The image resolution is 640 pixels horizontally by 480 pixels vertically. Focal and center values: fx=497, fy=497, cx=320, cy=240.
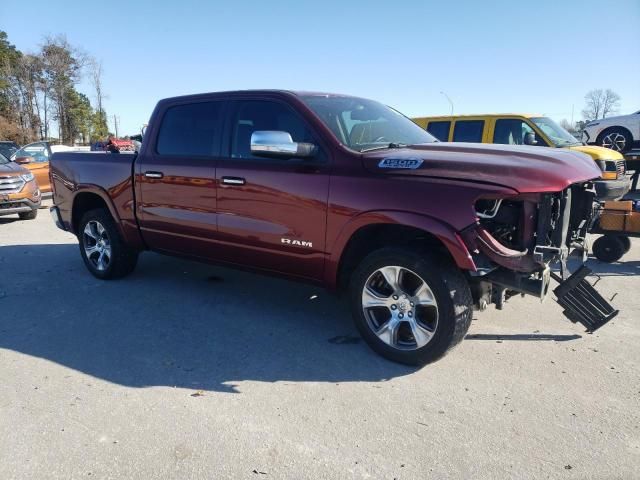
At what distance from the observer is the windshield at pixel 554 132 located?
9.05 m

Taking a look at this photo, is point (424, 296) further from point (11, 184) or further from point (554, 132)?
point (11, 184)

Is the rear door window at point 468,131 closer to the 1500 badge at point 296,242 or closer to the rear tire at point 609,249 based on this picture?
the rear tire at point 609,249

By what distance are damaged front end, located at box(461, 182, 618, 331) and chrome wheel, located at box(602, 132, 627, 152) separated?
36.2 feet

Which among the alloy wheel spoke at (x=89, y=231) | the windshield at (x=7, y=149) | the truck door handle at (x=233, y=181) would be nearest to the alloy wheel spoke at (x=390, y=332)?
the truck door handle at (x=233, y=181)

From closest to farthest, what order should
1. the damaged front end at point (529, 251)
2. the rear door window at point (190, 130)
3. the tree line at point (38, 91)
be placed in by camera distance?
1. the damaged front end at point (529, 251)
2. the rear door window at point (190, 130)
3. the tree line at point (38, 91)

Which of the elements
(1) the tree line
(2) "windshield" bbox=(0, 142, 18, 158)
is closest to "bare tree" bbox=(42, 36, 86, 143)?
(1) the tree line

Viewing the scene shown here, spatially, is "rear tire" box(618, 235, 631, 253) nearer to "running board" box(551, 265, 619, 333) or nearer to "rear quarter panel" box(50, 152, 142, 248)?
"running board" box(551, 265, 619, 333)

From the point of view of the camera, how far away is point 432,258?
3.43 m

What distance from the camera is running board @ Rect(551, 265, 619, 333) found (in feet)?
11.6

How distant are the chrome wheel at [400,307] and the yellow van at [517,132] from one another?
597 centimetres

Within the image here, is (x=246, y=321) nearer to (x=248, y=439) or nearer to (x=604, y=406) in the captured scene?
(x=248, y=439)

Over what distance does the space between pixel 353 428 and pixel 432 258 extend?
1264 mm

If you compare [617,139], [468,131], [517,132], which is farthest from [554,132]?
[617,139]

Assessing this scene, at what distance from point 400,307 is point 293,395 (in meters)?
0.99
